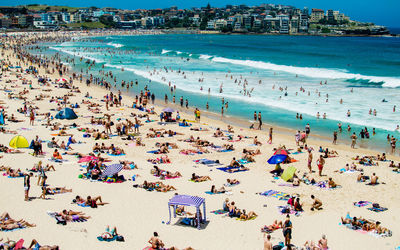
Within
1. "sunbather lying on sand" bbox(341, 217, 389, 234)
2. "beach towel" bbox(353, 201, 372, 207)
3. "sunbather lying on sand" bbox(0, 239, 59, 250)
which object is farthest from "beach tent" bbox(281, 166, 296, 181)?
"sunbather lying on sand" bbox(0, 239, 59, 250)

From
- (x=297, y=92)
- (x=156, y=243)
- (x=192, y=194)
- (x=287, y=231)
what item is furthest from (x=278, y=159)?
(x=297, y=92)

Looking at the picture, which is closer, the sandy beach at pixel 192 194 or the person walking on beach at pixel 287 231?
the person walking on beach at pixel 287 231

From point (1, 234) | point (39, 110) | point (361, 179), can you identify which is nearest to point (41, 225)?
point (1, 234)

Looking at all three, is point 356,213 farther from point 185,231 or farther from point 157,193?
point 157,193

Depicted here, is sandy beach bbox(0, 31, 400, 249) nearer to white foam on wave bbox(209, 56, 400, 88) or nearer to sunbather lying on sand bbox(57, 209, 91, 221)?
sunbather lying on sand bbox(57, 209, 91, 221)

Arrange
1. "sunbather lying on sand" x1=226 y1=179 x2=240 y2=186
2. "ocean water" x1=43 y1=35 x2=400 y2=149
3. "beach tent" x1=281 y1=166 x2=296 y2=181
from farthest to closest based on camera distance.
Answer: "ocean water" x1=43 y1=35 x2=400 y2=149, "beach tent" x1=281 y1=166 x2=296 y2=181, "sunbather lying on sand" x1=226 y1=179 x2=240 y2=186

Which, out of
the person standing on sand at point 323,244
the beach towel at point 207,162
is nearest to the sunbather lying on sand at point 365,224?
the person standing on sand at point 323,244

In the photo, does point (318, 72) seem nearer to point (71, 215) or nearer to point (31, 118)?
point (31, 118)

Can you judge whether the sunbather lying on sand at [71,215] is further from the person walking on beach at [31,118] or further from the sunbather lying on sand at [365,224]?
the person walking on beach at [31,118]

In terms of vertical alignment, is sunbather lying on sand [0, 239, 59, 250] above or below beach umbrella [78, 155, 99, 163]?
above
